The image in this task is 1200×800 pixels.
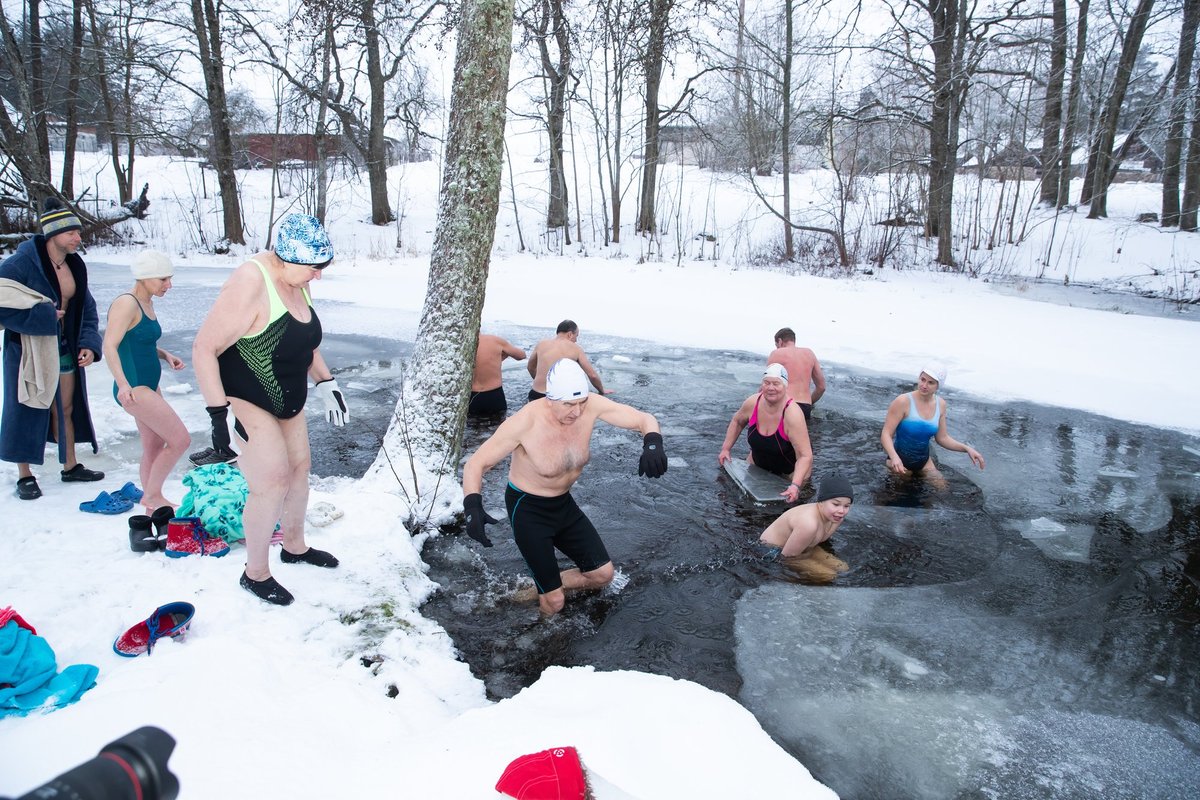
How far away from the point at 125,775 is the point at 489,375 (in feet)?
21.7

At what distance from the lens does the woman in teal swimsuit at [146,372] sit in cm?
393

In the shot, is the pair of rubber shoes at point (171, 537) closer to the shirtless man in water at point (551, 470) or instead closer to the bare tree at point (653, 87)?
the shirtless man in water at point (551, 470)

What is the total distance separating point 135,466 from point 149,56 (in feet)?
54.6

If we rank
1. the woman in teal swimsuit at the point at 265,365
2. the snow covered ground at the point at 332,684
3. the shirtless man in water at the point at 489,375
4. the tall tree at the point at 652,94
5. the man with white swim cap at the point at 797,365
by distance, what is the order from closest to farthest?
the snow covered ground at the point at 332,684, the woman in teal swimsuit at the point at 265,365, the man with white swim cap at the point at 797,365, the shirtless man in water at the point at 489,375, the tall tree at the point at 652,94

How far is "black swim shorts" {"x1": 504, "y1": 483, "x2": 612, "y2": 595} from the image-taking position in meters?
4.04

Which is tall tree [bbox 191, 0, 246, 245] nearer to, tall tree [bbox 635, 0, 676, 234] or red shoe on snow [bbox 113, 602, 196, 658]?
tall tree [bbox 635, 0, 676, 234]

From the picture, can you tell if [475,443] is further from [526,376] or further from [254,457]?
[254,457]

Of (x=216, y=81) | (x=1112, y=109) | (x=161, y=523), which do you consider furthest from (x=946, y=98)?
(x=216, y=81)

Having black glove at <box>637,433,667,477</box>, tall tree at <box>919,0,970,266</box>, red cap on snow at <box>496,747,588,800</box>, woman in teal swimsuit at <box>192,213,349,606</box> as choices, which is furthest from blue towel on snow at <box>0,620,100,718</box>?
tall tree at <box>919,0,970,266</box>

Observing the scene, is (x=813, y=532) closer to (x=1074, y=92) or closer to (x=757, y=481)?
(x=757, y=481)

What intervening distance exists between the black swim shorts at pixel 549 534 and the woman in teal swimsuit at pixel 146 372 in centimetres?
183

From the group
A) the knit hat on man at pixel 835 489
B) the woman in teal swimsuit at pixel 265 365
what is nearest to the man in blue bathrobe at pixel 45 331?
the woman in teal swimsuit at pixel 265 365

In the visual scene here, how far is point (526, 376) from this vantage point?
376 inches

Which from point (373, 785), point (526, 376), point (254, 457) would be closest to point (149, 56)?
point (526, 376)
